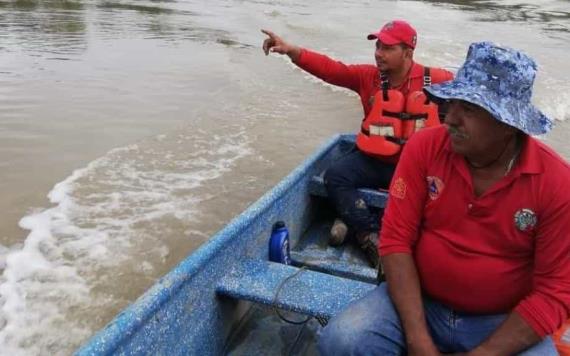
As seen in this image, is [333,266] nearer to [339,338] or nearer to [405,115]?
[405,115]

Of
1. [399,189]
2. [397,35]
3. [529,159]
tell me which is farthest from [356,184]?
[529,159]

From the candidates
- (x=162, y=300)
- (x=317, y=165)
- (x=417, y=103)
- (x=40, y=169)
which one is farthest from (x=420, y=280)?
(x=40, y=169)

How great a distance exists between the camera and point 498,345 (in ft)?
6.56

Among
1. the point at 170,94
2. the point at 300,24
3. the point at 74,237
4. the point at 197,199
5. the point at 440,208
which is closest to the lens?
the point at 440,208

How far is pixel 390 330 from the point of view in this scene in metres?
2.17

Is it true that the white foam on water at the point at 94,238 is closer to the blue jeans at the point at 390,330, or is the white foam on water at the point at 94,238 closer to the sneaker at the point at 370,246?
the sneaker at the point at 370,246

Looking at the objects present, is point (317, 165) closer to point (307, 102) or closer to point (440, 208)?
point (440, 208)

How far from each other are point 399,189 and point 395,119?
5.81 feet

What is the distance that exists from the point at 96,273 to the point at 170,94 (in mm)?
5673

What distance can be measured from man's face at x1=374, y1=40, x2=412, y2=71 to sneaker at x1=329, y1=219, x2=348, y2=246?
1177 millimetres

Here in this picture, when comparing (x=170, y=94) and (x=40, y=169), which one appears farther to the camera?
(x=170, y=94)

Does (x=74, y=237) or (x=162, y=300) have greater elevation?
(x=162, y=300)

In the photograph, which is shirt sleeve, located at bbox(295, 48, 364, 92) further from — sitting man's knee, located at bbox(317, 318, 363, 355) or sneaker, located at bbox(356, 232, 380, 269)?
sitting man's knee, located at bbox(317, 318, 363, 355)

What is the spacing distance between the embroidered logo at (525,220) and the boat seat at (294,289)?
94 centimetres
